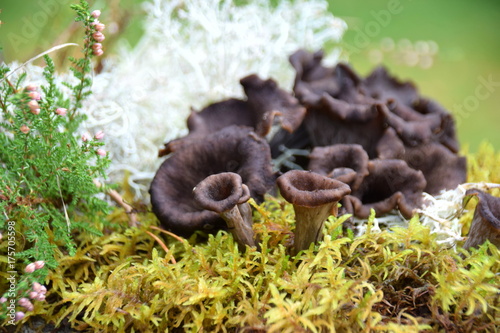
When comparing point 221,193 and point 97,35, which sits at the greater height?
point 97,35

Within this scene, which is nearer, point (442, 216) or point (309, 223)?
point (309, 223)

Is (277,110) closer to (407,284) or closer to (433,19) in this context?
(407,284)

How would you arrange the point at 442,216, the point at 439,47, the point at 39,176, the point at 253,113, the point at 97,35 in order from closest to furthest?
the point at 97,35 → the point at 39,176 → the point at 442,216 → the point at 253,113 → the point at 439,47

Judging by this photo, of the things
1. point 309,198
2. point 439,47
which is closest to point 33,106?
point 309,198

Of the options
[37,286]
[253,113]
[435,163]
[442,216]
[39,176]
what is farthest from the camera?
[253,113]

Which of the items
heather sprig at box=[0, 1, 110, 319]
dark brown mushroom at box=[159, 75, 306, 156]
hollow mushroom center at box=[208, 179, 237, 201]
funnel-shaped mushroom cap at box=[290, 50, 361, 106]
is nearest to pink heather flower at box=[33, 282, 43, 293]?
heather sprig at box=[0, 1, 110, 319]

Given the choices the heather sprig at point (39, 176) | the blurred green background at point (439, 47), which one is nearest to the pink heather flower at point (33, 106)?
the heather sprig at point (39, 176)

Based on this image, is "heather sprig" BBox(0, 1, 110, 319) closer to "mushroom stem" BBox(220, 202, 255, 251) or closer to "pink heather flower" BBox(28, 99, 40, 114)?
"pink heather flower" BBox(28, 99, 40, 114)

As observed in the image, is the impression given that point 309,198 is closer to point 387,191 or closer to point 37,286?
point 387,191
